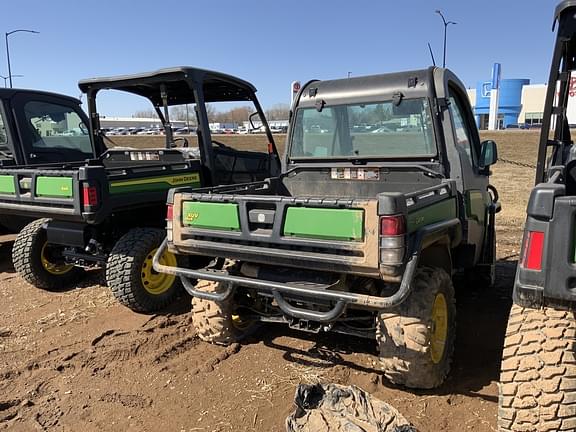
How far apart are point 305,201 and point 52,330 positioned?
2.95m

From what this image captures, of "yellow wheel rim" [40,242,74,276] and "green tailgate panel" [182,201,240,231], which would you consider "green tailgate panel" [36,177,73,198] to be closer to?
"yellow wheel rim" [40,242,74,276]

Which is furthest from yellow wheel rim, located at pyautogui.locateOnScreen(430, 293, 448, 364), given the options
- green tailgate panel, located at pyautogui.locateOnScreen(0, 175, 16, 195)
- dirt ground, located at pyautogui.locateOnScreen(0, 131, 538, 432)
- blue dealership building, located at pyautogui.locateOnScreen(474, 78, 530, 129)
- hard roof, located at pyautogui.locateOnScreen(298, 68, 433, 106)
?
blue dealership building, located at pyautogui.locateOnScreen(474, 78, 530, 129)

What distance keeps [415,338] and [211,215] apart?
5.11 ft

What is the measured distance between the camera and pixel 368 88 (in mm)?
4551

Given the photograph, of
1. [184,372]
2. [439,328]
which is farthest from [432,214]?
[184,372]

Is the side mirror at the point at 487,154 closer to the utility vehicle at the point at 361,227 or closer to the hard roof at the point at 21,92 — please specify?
the utility vehicle at the point at 361,227

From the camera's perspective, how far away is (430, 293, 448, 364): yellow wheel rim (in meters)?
3.39

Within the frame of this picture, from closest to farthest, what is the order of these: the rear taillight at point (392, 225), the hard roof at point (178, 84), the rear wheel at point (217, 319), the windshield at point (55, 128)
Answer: the rear taillight at point (392, 225) < the rear wheel at point (217, 319) < the hard roof at point (178, 84) < the windshield at point (55, 128)

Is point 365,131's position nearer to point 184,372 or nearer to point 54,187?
point 184,372

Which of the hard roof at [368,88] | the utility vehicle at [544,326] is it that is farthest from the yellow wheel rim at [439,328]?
the hard roof at [368,88]

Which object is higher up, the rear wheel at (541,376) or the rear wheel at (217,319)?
the rear wheel at (541,376)

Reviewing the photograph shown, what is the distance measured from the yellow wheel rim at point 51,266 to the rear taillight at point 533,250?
513 cm

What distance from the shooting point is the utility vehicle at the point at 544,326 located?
2.23 meters

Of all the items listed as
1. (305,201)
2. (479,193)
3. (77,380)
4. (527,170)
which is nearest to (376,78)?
(479,193)
